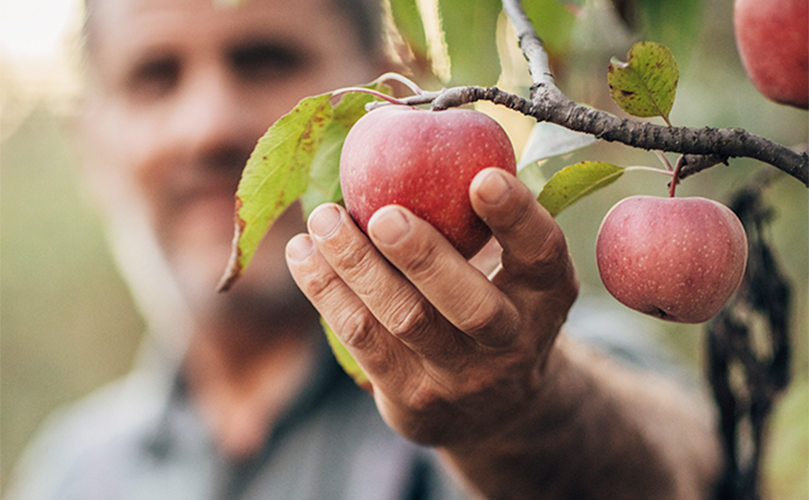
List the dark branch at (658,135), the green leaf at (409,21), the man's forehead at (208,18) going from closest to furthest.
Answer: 1. the dark branch at (658,135)
2. the green leaf at (409,21)
3. the man's forehead at (208,18)

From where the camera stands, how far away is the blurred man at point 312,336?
0.38 m

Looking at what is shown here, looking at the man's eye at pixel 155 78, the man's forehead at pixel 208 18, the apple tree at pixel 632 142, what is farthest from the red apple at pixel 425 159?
the man's eye at pixel 155 78

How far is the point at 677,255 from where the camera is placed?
0.33 m

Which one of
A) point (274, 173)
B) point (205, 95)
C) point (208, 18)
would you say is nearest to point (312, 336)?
point (205, 95)

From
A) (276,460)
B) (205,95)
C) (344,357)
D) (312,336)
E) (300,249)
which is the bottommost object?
(276,460)

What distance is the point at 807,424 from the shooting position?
1.07 meters

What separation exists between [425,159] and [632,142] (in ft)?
0.34

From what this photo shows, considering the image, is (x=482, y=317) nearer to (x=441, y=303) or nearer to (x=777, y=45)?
(x=441, y=303)

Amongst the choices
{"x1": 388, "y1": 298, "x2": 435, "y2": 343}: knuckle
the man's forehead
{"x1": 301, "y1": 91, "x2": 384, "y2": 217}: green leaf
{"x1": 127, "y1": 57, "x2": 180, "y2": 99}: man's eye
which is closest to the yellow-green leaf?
{"x1": 301, "y1": 91, "x2": 384, "y2": 217}: green leaf

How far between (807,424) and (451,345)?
99cm

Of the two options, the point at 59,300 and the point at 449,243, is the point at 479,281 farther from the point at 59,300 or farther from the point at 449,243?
the point at 59,300

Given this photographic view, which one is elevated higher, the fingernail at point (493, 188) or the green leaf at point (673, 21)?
the fingernail at point (493, 188)

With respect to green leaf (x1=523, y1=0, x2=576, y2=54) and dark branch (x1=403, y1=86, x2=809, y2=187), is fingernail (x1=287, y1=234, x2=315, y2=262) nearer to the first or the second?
dark branch (x1=403, y1=86, x2=809, y2=187)

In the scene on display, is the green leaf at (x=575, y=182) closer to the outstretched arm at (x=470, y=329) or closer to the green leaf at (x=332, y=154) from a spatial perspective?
the outstretched arm at (x=470, y=329)
